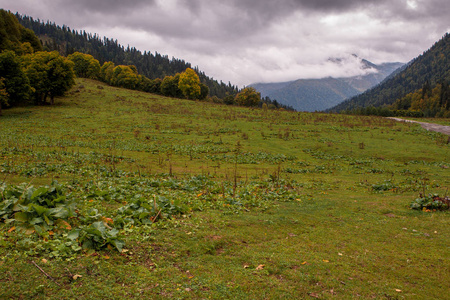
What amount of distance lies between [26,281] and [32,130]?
36792 mm

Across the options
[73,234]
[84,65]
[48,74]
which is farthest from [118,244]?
[84,65]

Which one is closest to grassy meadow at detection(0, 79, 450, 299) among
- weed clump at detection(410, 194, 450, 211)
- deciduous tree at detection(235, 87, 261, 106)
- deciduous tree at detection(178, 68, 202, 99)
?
weed clump at detection(410, 194, 450, 211)

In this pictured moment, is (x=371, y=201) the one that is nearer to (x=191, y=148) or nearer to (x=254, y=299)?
(x=254, y=299)

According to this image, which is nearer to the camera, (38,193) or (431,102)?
(38,193)

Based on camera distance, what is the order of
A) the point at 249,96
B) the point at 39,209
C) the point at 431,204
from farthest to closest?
the point at 249,96, the point at 431,204, the point at 39,209

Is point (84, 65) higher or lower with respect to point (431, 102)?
higher

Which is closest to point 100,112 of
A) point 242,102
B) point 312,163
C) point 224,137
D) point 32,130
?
point 32,130

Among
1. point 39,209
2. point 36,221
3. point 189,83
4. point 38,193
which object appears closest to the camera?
point 36,221

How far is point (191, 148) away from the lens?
27.0 metres

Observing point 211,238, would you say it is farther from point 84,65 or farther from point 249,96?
point 84,65

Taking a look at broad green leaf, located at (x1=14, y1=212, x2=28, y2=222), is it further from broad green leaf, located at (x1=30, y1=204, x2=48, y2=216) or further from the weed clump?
the weed clump

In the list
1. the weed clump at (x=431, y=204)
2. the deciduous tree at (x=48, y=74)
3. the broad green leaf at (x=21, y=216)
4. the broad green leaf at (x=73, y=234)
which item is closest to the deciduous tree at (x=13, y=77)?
the deciduous tree at (x=48, y=74)

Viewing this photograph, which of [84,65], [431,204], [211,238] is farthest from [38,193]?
[84,65]

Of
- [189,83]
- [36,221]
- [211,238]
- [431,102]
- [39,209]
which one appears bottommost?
[211,238]
